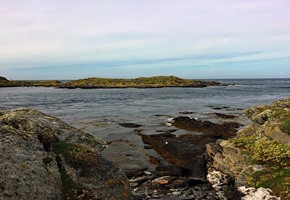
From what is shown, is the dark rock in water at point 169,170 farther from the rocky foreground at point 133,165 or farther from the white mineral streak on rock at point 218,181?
the white mineral streak on rock at point 218,181

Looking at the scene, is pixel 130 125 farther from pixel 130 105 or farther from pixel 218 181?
pixel 130 105

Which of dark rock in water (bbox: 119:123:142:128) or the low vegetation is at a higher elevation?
the low vegetation

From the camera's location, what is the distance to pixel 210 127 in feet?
121

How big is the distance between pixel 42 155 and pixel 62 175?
125 cm

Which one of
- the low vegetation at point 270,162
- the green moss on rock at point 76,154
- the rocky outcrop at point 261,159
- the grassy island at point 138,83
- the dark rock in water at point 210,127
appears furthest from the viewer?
the grassy island at point 138,83

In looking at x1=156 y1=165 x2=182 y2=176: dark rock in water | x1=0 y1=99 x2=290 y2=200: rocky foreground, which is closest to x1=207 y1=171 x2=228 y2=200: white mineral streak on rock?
x1=0 y1=99 x2=290 y2=200: rocky foreground

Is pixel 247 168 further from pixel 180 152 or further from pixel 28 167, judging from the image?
pixel 28 167

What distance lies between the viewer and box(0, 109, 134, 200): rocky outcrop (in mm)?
11216

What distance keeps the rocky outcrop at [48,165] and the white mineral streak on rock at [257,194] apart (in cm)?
664

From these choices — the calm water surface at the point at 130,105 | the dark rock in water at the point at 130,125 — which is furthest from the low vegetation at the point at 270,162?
the calm water surface at the point at 130,105

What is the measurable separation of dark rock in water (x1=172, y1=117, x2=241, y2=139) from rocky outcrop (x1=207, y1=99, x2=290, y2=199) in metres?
10.5

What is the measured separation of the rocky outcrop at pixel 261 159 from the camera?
52.9ft

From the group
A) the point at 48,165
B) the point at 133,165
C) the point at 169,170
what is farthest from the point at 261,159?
the point at 48,165

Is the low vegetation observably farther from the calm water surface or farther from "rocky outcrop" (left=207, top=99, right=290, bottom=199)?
the calm water surface
